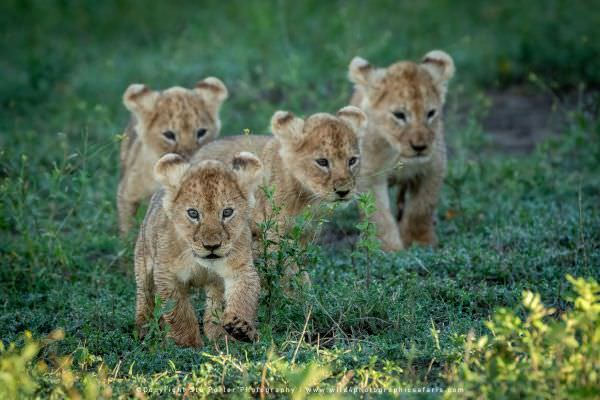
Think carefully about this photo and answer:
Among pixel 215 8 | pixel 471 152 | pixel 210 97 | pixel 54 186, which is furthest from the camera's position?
pixel 215 8

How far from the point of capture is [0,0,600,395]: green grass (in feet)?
16.6

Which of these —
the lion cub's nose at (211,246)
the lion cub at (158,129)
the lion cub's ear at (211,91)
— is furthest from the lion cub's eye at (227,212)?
the lion cub's ear at (211,91)

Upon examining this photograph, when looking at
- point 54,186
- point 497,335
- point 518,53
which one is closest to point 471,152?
point 518,53

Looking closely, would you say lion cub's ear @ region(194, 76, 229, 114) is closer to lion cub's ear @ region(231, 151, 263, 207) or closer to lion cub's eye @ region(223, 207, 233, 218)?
lion cub's ear @ region(231, 151, 263, 207)

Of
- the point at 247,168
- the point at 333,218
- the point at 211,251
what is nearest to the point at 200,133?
the point at 333,218

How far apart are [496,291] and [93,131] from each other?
5.72 m

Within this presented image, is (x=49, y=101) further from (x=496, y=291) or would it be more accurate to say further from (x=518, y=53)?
(x=496, y=291)

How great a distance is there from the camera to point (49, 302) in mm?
6180

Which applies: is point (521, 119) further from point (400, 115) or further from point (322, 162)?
point (322, 162)

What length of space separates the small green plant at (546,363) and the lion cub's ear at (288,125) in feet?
8.32

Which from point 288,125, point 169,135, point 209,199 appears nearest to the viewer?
point 209,199

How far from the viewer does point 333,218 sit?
306 inches

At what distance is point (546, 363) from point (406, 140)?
3407 mm

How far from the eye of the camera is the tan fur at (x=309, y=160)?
6.25m
